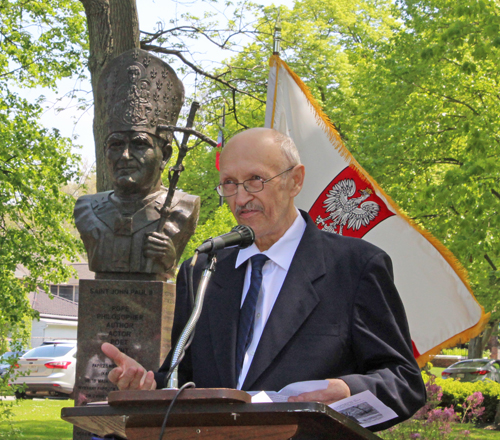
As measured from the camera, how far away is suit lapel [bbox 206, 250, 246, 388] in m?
2.37

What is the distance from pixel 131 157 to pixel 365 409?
15.1 feet

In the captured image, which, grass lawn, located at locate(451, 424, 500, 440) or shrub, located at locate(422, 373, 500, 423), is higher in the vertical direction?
shrub, located at locate(422, 373, 500, 423)

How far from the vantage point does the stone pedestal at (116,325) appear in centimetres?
584

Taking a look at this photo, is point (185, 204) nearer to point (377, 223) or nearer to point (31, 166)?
point (377, 223)

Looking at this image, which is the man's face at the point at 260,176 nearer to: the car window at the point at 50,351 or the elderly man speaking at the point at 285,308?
the elderly man speaking at the point at 285,308

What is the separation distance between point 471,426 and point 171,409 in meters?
14.8

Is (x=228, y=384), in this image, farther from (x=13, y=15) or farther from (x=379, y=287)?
(x=13, y=15)

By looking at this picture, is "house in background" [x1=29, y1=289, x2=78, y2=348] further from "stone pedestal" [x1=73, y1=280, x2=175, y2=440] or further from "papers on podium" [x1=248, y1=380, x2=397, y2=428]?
"papers on podium" [x1=248, y1=380, x2=397, y2=428]

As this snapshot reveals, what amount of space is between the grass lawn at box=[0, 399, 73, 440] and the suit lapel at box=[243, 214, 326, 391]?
7.49 metres

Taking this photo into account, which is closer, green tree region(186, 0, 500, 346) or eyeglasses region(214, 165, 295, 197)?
eyeglasses region(214, 165, 295, 197)

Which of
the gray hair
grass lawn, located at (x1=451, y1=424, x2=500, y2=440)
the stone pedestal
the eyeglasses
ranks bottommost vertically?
grass lawn, located at (x1=451, y1=424, x2=500, y2=440)

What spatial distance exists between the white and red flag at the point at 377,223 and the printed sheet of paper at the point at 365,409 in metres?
2.92

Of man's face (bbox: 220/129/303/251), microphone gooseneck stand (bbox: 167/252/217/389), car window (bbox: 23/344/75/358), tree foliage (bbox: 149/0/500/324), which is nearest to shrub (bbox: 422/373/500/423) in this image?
tree foliage (bbox: 149/0/500/324)

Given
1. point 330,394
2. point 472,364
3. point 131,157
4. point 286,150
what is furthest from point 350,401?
point 472,364
